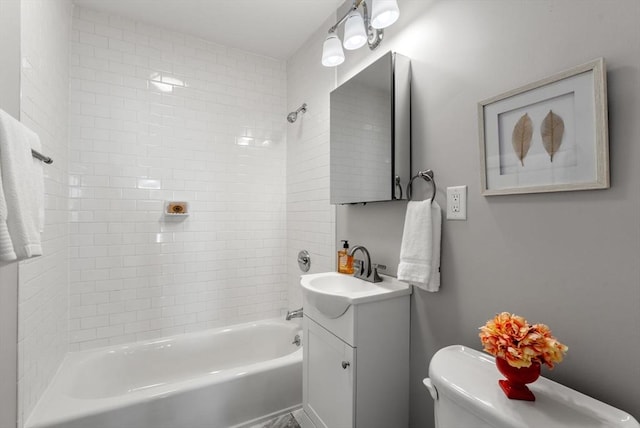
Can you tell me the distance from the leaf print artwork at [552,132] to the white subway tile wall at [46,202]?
2.07 meters

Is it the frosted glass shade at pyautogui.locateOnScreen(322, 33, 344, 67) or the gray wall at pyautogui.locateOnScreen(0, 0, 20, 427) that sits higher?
the frosted glass shade at pyautogui.locateOnScreen(322, 33, 344, 67)

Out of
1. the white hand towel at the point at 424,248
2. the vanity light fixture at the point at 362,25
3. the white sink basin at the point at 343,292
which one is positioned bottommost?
the white sink basin at the point at 343,292

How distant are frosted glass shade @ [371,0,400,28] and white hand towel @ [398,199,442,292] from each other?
0.86 meters

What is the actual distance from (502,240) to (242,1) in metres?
2.18

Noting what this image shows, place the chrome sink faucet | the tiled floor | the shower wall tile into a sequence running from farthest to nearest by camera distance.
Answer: the shower wall tile
the tiled floor
the chrome sink faucet

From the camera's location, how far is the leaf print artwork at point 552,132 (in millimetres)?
930

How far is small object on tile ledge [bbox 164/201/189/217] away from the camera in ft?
7.56

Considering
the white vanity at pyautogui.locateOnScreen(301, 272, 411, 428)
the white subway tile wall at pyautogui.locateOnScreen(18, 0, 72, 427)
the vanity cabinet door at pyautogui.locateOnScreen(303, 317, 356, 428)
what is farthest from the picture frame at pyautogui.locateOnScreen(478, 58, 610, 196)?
the white subway tile wall at pyautogui.locateOnScreen(18, 0, 72, 427)

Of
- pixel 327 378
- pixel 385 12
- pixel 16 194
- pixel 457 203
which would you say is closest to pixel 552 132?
A: pixel 457 203

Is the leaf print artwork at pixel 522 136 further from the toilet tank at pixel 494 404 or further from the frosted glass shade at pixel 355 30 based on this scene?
the frosted glass shade at pixel 355 30

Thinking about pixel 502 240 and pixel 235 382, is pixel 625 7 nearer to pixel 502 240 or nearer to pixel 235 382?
pixel 502 240

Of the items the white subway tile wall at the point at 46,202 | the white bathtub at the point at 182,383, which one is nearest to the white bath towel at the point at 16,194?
the white subway tile wall at the point at 46,202

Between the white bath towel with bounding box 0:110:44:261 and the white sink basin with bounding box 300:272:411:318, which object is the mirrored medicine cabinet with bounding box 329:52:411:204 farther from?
the white bath towel with bounding box 0:110:44:261

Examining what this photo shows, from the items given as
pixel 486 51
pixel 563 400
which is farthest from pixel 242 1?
pixel 563 400
